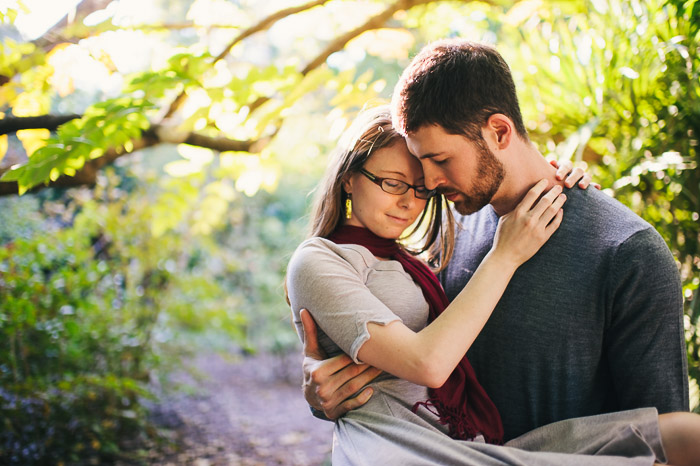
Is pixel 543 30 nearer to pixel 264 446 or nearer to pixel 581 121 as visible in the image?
pixel 581 121

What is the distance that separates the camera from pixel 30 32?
2.51 meters

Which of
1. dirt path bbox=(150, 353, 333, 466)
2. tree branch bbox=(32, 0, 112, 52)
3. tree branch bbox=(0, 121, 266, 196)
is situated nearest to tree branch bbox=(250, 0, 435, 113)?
tree branch bbox=(0, 121, 266, 196)

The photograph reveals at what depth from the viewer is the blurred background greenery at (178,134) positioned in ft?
6.82

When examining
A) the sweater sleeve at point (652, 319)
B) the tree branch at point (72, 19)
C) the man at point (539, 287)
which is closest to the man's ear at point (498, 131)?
the man at point (539, 287)

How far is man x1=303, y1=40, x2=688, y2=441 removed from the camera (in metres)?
1.37

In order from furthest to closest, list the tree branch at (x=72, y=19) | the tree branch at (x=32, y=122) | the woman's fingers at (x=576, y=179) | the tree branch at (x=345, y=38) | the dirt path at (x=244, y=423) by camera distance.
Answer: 1. the dirt path at (x=244, y=423)
2. the tree branch at (x=345, y=38)
3. the tree branch at (x=72, y=19)
4. the tree branch at (x=32, y=122)
5. the woman's fingers at (x=576, y=179)

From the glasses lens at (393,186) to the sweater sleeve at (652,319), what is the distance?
0.58 metres

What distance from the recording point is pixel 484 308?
1339 millimetres

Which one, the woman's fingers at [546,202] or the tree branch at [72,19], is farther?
the tree branch at [72,19]

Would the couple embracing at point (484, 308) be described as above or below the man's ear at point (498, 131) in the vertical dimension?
below

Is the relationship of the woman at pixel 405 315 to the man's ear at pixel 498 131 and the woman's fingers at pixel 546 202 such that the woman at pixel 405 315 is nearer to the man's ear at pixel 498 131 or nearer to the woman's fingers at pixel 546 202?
the woman's fingers at pixel 546 202

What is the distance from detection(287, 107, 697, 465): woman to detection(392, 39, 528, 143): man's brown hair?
132 mm

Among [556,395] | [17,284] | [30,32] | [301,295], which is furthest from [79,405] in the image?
[556,395]

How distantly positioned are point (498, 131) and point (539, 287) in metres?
0.44
